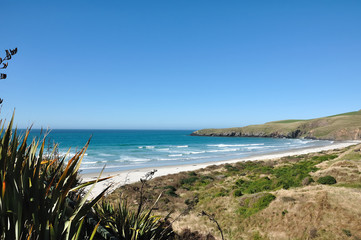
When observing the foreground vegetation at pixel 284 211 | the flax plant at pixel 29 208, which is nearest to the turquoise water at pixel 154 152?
the flax plant at pixel 29 208

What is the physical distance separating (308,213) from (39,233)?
36.5 feet

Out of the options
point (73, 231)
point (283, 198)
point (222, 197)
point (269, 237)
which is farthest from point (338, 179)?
point (73, 231)

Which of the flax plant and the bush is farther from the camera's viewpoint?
the bush

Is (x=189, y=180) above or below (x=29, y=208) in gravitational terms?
below

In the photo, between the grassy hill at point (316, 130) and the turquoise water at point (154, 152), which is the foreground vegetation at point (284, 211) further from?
the grassy hill at point (316, 130)

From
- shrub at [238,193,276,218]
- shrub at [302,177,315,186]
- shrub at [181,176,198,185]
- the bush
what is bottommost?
shrub at [181,176,198,185]

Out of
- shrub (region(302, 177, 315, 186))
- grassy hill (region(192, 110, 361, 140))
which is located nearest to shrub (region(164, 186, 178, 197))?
shrub (region(302, 177, 315, 186))

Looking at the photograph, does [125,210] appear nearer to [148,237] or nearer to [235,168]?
[148,237]

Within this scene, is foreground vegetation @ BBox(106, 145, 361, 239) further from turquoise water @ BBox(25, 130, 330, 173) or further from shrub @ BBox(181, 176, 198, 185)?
turquoise water @ BBox(25, 130, 330, 173)

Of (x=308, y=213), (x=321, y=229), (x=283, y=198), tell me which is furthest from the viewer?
(x=283, y=198)

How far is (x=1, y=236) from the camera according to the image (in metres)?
1.84

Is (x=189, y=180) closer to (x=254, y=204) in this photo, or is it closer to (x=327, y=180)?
(x=254, y=204)

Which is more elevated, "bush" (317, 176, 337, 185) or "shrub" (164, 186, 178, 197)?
"bush" (317, 176, 337, 185)

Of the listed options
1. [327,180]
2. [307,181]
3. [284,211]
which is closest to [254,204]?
[284,211]
